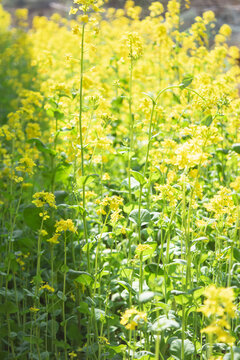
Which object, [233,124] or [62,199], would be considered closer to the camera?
[62,199]

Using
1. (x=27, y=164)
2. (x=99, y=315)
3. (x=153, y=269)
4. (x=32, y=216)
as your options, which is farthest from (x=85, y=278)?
(x=27, y=164)

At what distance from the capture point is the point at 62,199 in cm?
244

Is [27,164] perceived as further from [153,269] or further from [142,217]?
[153,269]

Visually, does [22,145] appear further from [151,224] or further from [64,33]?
[64,33]

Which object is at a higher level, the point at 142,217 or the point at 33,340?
the point at 142,217

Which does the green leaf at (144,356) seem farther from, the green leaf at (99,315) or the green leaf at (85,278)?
the green leaf at (85,278)

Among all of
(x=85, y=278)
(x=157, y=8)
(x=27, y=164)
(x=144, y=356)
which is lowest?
(x=144, y=356)

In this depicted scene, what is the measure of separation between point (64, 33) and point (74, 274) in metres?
7.27

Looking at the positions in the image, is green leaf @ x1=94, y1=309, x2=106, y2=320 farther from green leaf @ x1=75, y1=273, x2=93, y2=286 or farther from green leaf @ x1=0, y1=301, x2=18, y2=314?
green leaf @ x1=0, y1=301, x2=18, y2=314

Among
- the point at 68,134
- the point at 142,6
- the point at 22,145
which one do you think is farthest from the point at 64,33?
the point at 68,134

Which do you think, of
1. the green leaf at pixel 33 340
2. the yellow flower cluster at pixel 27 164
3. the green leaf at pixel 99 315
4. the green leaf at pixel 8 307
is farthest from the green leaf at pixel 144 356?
the yellow flower cluster at pixel 27 164

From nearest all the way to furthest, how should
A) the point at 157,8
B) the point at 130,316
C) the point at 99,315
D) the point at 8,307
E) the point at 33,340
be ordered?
the point at 130,316, the point at 99,315, the point at 33,340, the point at 8,307, the point at 157,8

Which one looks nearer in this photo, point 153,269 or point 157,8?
point 153,269

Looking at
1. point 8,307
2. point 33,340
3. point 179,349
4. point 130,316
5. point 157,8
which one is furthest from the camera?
point 157,8
